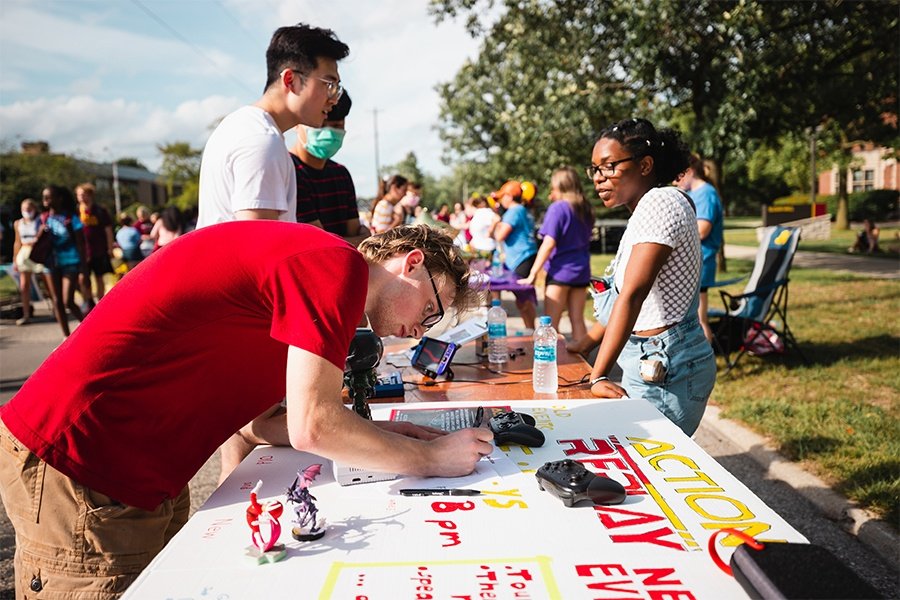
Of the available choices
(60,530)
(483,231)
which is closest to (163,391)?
(60,530)

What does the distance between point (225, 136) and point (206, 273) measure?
4.54 ft

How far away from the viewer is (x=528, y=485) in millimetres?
1518

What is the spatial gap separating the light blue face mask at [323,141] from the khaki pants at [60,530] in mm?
2284

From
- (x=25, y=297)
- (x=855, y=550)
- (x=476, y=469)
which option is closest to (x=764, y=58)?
(x=855, y=550)

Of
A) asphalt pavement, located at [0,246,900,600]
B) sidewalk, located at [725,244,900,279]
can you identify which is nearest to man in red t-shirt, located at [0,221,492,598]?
asphalt pavement, located at [0,246,900,600]

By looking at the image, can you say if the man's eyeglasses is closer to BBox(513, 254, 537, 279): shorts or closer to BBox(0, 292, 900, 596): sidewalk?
BBox(0, 292, 900, 596): sidewalk

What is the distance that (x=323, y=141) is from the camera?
3363 millimetres

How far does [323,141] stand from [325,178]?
0.25 metres

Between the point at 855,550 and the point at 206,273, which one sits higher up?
the point at 206,273

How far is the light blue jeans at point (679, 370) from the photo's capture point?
2277 millimetres

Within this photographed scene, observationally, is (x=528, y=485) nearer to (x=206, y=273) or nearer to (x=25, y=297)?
(x=206, y=273)

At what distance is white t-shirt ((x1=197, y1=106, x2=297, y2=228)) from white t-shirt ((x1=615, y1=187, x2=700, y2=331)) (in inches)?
53.4

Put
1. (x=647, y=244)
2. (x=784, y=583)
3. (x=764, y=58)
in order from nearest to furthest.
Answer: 1. (x=784, y=583)
2. (x=647, y=244)
3. (x=764, y=58)

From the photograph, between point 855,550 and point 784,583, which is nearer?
point 784,583
